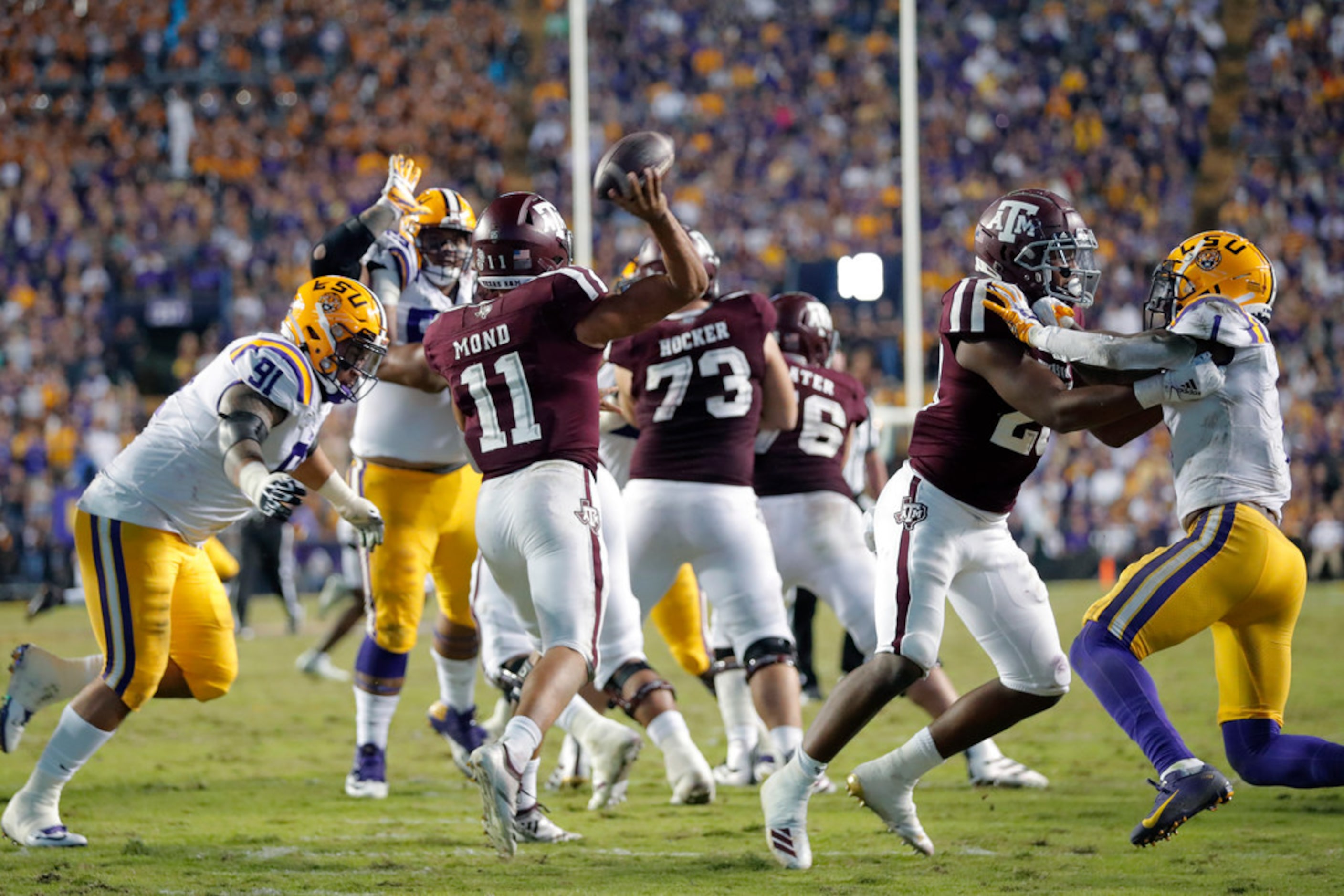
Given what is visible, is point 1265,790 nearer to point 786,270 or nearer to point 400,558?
point 400,558

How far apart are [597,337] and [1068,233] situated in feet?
4.45

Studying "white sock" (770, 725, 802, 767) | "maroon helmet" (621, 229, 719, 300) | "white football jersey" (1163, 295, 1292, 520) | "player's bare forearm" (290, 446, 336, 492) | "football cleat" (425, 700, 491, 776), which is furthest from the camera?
"football cleat" (425, 700, 491, 776)

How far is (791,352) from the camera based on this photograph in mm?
6383

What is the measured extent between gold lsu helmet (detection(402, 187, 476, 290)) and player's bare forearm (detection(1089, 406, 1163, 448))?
2.59 metres

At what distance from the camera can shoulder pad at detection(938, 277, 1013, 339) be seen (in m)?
4.27

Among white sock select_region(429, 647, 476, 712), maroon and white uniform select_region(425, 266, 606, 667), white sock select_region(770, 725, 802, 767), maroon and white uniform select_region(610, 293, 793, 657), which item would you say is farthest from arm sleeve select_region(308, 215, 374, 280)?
white sock select_region(770, 725, 802, 767)

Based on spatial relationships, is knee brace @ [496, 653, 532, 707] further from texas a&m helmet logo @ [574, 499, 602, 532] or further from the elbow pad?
Result: the elbow pad

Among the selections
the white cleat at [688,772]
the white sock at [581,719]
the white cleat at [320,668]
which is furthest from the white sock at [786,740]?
the white cleat at [320,668]

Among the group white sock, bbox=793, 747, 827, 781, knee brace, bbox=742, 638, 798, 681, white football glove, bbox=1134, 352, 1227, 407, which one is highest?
white football glove, bbox=1134, 352, 1227, 407

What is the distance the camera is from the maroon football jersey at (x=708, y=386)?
5.52 meters

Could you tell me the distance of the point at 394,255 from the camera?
5941 mm

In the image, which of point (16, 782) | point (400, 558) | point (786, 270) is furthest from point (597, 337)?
point (786, 270)

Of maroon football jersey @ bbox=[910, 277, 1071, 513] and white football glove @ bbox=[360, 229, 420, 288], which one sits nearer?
maroon football jersey @ bbox=[910, 277, 1071, 513]

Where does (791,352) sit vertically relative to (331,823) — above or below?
above
